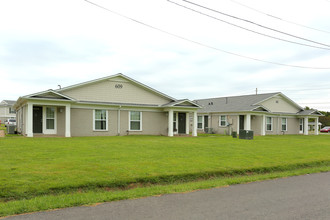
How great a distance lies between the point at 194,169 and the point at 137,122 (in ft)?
50.4

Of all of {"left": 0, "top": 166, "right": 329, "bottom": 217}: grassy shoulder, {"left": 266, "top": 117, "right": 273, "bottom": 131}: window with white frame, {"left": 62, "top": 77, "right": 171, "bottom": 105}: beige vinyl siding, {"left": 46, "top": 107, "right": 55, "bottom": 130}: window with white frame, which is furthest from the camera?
{"left": 266, "top": 117, "right": 273, "bottom": 131}: window with white frame

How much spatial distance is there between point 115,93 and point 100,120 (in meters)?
2.56

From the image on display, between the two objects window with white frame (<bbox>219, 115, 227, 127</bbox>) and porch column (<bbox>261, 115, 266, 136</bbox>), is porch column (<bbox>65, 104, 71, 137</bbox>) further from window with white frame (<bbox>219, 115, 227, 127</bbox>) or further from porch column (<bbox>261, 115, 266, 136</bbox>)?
porch column (<bbox>261, 115, 266, 136</bbox>)

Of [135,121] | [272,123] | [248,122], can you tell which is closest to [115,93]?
[135,121]

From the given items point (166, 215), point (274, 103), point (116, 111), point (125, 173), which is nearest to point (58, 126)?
point (116, 111)

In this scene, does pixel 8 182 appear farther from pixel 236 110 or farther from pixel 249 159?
pixel 236 110

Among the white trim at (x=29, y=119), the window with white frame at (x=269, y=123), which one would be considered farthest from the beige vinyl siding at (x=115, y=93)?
the window with white frame at (x=269, y=123)

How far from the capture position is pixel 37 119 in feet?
65.7

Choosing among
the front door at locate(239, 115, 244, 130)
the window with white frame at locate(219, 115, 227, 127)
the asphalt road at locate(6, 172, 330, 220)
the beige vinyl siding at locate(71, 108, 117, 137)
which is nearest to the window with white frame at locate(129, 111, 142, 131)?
the beige vinyl siding at locate(71, 108, 117, 137)

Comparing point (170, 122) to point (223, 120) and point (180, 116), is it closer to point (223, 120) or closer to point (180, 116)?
point (180, 116)

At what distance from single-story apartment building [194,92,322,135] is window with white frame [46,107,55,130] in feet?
51.9

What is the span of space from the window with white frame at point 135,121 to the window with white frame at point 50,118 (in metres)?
6.10

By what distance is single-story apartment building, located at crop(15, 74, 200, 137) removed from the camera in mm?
19827

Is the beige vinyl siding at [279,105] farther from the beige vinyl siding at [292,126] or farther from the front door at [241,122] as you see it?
the front door at [241,122]
